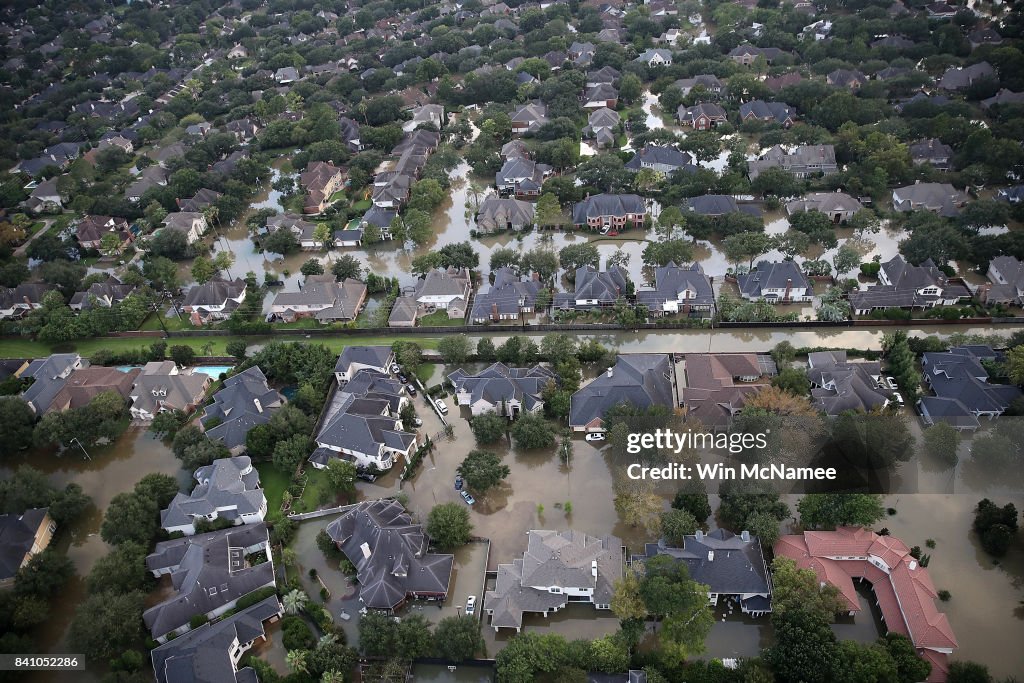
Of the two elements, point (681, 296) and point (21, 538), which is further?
point (681, 296)

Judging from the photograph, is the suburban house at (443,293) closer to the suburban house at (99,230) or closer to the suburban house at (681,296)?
the suburban house at (681,296)

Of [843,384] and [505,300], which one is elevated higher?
[505,300]

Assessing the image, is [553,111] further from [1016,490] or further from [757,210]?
[1016,490]

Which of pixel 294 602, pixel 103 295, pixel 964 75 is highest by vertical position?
pixel 103 295

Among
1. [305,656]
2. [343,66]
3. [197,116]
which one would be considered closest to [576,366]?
[305,656]

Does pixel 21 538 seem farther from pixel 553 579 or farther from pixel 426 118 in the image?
pixel 426 118

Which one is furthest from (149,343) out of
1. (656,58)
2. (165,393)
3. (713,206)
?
(656,58)
